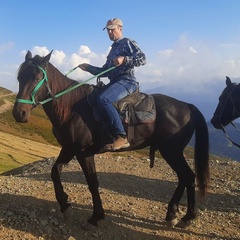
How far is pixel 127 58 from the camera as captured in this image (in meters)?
7.07

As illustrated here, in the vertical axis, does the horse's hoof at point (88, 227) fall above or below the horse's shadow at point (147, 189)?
above

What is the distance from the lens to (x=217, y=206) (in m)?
10.6

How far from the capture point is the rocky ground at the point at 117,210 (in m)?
7.30

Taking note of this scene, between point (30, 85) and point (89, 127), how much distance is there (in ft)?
5.05

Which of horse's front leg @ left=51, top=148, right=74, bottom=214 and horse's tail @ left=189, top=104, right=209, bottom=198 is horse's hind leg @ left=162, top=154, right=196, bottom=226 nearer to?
horse's tail @ left=189, top=104, right=209, bottom=198

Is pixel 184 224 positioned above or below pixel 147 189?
above

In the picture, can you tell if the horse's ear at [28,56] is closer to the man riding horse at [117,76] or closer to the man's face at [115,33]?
the man riding horse at [117,76]

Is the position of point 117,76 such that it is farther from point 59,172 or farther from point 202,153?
point 202,153

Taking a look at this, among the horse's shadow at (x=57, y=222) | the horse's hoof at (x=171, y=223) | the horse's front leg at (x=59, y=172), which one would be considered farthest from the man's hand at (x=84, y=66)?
the horse's hoof at (x=171, y=223)

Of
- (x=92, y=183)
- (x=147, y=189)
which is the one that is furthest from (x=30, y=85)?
(x=147, y=189)

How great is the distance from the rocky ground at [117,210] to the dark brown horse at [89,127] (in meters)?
0.40

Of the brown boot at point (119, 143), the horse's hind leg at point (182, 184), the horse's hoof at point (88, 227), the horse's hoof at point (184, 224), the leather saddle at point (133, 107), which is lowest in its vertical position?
the horse's hoof at point (184, 224)

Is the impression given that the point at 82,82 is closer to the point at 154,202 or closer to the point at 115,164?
the point at 154,202

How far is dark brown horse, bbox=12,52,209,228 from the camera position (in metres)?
6.45
